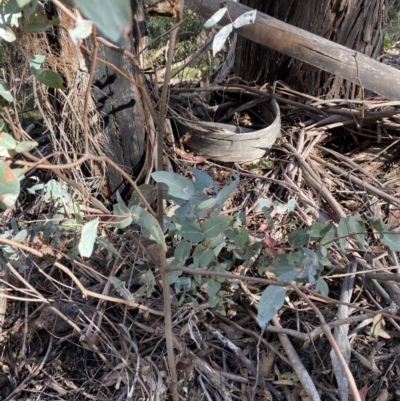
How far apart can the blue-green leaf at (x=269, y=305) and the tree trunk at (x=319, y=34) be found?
48.8 inches

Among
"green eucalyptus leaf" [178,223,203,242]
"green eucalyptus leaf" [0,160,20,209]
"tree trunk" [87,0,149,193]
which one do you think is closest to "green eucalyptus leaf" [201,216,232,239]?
"green eucalyptus leaf" [178,223,203,242]

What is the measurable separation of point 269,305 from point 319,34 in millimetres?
1301

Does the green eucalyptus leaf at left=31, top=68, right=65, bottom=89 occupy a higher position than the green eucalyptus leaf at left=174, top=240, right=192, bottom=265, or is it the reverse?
the green eucalyptus leaf at left=31, top=68, right=65, bottom=89

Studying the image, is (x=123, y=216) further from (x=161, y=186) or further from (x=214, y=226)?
(x=214, y=226)

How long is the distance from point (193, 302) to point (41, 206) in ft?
2.07

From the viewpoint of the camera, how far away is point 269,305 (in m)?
0.67

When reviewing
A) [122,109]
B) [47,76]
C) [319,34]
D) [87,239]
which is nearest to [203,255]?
[87,239]

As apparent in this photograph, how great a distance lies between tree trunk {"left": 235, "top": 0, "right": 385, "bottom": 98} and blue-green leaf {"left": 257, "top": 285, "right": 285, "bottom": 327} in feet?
4.07

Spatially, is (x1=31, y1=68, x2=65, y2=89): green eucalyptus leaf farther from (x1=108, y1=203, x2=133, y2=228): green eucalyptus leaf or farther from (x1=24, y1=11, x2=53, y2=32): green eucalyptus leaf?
(x1=108, y1=203, x2=133, y2=228): green eucalyptus leaf

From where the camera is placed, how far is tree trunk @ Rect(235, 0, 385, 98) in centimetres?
156

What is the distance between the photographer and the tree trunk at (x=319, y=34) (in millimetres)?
1556

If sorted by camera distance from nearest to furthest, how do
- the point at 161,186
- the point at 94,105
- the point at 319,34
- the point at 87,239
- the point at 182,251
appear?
the point at 87,239, the point at 161,186, the point at 182,251, the point at 94,105, the point at 319,34

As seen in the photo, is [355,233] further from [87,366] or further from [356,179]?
[87,366]

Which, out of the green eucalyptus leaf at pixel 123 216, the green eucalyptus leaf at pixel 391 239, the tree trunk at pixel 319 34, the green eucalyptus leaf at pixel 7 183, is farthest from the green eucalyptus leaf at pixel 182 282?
the tree trunk at pixel 319 34
